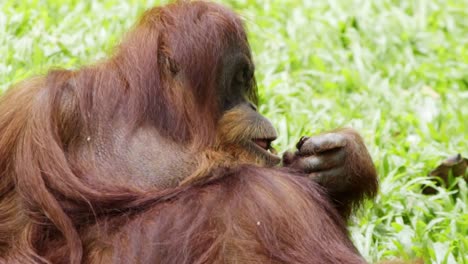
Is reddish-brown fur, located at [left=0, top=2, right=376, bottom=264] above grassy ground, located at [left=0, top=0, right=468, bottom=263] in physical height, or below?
above

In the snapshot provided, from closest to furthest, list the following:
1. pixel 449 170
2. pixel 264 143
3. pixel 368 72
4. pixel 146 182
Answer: pixel 146 182 → pixel 264 143 → pixel 449 170 → pixel 368 72

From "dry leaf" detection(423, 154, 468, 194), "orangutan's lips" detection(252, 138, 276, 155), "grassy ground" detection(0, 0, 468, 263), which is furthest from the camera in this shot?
"dry leaf" detection(423, 154, 468, 194)

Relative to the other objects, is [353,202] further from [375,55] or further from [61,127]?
[375,55]

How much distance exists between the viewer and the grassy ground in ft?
15.2

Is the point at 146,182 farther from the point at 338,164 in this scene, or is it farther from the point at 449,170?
the point at 449,170

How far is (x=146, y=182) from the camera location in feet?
11.2

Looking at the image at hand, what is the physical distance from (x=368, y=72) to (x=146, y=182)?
314 cm

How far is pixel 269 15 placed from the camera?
689 cm

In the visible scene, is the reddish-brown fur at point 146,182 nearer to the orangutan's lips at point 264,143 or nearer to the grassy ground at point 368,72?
the orangutan's lips at point 264,143

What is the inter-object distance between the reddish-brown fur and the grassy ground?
92 centimetres

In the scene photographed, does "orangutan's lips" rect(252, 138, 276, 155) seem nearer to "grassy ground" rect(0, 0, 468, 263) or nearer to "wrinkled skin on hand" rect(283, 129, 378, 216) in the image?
"wrinkled skin on hand" rect(283, 129, 378, 216)

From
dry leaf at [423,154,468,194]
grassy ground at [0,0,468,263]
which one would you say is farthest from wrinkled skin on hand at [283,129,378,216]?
dry leaf at [423,154,468,194]

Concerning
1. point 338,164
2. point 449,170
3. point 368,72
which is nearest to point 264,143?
point 338,164

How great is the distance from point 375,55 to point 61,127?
11.4 feet
